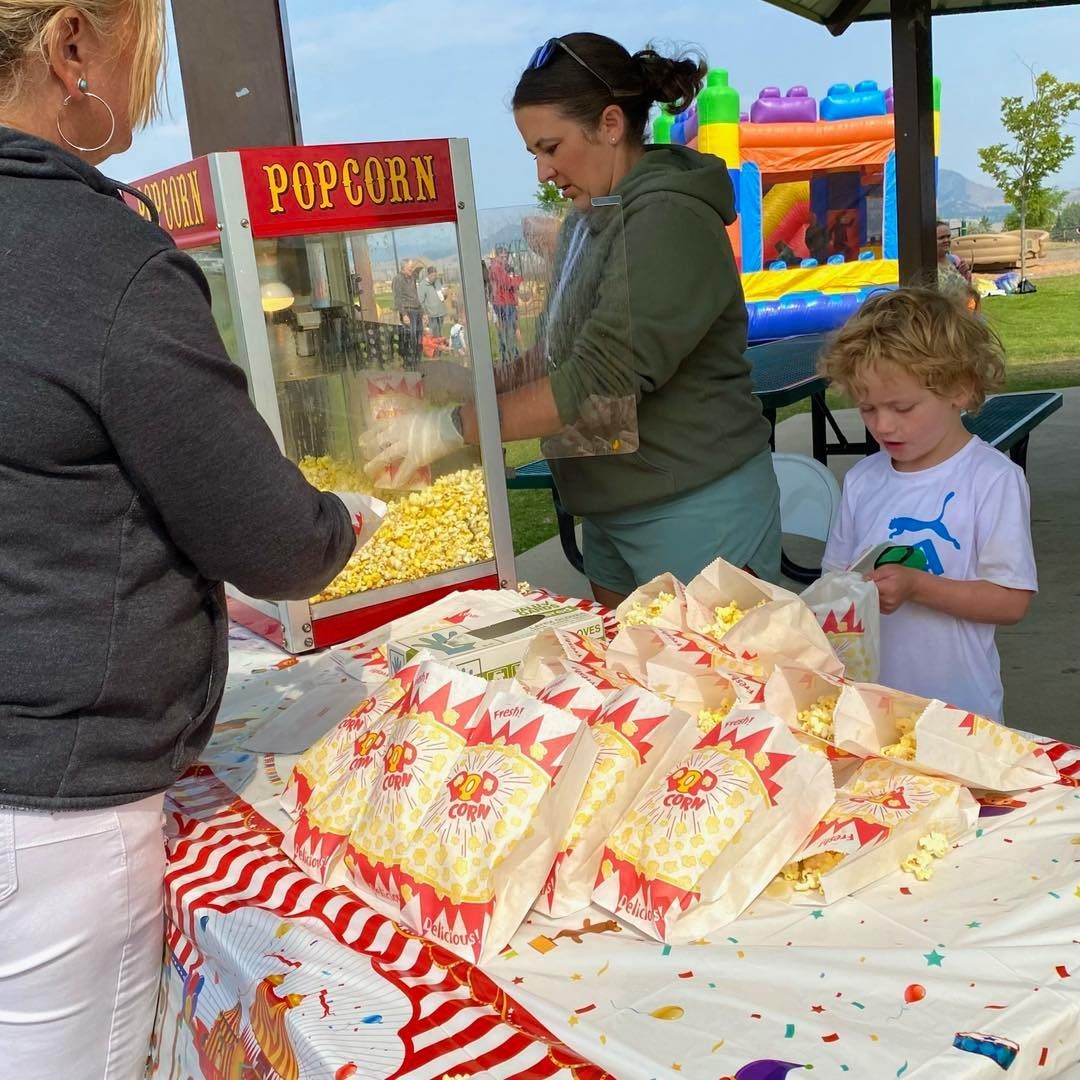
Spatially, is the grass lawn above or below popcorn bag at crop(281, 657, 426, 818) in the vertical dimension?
below

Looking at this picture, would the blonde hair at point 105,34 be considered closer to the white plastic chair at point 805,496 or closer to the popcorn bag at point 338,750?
the popcorn bag at point 338,750

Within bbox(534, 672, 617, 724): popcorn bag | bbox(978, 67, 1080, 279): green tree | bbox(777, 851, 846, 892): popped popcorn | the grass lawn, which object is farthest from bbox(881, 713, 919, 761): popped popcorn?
bbox(978, 67, 1080, 279): green tree

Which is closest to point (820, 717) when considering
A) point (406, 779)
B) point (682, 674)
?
point (682, 674)

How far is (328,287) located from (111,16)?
0.86m

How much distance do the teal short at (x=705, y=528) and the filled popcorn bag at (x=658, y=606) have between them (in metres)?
0.53

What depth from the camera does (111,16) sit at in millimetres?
898

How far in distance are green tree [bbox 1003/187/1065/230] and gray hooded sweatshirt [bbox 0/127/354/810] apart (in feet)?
63.6

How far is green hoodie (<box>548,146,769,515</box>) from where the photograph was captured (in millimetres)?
1712

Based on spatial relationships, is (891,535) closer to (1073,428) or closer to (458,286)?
(458,286)

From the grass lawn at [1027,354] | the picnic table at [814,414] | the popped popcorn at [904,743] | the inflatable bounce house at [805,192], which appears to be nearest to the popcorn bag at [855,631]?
the popped popcorn at [904,743]

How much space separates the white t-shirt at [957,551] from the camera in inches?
62.1

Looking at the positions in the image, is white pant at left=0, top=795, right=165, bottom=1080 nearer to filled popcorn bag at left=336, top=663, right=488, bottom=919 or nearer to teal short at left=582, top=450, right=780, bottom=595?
filled popcorn bag at left=336, top=663, right=488, bottom=919

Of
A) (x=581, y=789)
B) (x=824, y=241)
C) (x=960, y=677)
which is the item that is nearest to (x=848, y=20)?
(x=960, y=677)

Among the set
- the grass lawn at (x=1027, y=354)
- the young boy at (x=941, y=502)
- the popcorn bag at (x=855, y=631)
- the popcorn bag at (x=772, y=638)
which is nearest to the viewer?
the popcorn bag at (x=772, y=638)
